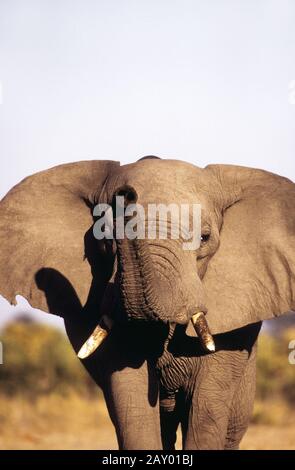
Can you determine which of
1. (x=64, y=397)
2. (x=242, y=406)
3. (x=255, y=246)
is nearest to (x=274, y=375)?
(x=64, y=397)

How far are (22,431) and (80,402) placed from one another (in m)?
3.50

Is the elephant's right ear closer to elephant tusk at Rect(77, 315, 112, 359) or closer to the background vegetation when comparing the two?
elephant tusk at Rect(77, 315, 112, 359)

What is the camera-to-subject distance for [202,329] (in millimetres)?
5500

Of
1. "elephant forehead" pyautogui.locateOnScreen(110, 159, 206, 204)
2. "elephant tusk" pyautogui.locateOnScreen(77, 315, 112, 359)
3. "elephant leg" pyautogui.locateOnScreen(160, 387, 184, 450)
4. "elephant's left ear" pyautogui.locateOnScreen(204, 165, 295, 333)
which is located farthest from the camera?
"elephant leg" pyautogui.locateOnScreen(160, 387, 184, 450)

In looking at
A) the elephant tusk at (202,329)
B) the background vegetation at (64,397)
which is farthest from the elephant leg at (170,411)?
the background vegetation at (64,397)

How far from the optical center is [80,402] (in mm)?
18766

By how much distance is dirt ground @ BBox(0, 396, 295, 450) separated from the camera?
13.9 m

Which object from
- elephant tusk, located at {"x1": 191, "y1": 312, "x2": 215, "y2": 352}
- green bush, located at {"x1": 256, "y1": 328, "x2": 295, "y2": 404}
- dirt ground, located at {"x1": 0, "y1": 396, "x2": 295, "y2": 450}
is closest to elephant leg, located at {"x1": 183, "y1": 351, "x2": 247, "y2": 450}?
elephant tusk, located at {"x1": 191, "y1": 312, "x2": 215, "y2": 352}

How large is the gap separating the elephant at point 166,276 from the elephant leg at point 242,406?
24cm

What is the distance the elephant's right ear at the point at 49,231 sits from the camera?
247 inches

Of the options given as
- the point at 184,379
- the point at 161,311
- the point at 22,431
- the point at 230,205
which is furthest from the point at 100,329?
the point at 22,431

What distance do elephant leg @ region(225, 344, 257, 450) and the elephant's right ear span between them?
1357 mm

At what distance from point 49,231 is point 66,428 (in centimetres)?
1036

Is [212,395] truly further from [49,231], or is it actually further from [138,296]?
[49,231]
